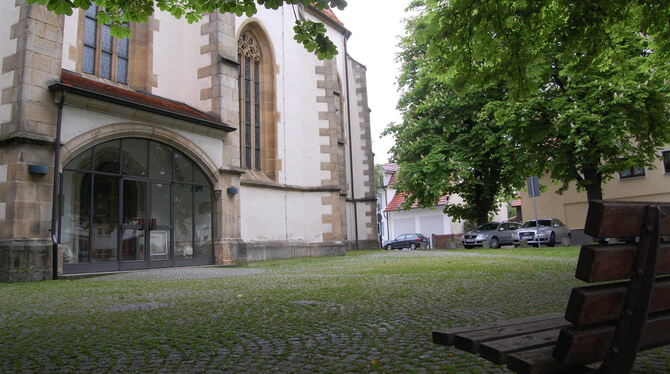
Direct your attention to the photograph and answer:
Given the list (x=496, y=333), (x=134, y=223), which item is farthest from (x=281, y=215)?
(x=496, y=333)

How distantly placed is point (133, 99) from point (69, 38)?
2352 millimetres

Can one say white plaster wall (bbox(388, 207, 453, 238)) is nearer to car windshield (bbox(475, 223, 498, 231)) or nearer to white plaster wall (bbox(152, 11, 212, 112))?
car windshield (bbox(475, 223, 498, 231))

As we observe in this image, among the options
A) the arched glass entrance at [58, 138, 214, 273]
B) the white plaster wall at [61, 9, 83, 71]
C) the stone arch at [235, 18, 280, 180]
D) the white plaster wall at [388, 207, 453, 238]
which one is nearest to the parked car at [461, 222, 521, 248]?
the stone arch at [235, 18, 280, 180]

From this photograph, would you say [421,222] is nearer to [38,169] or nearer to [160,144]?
[160,144]

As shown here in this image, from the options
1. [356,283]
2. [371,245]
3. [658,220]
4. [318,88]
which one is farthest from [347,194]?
[658,220]

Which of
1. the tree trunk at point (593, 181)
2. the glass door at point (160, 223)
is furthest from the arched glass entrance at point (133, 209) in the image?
the tree trunk at point (593, 181)

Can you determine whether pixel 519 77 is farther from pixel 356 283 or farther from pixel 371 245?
pixel 371 245

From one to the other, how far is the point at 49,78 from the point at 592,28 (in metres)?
10.5

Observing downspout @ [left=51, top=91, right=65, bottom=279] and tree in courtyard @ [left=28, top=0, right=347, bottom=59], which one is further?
downspout @ [left=51, top=91, right=65, bottom=279]

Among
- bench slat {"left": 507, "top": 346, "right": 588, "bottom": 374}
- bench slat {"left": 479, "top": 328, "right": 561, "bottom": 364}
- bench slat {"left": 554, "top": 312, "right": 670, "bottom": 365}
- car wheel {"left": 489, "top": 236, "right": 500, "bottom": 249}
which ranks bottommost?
bench slat {"left": 507, "top": 346, "right": 588, "bottom": 374}

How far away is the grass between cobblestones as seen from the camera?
3354 millimetres

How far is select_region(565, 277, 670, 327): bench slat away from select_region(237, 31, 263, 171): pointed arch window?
658 inches

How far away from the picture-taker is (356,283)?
829 centimetres

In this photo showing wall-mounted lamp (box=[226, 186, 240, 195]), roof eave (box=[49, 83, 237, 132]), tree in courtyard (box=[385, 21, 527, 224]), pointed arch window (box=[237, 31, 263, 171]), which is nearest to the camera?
roof eave (box=[49, 83, 237, 132])
